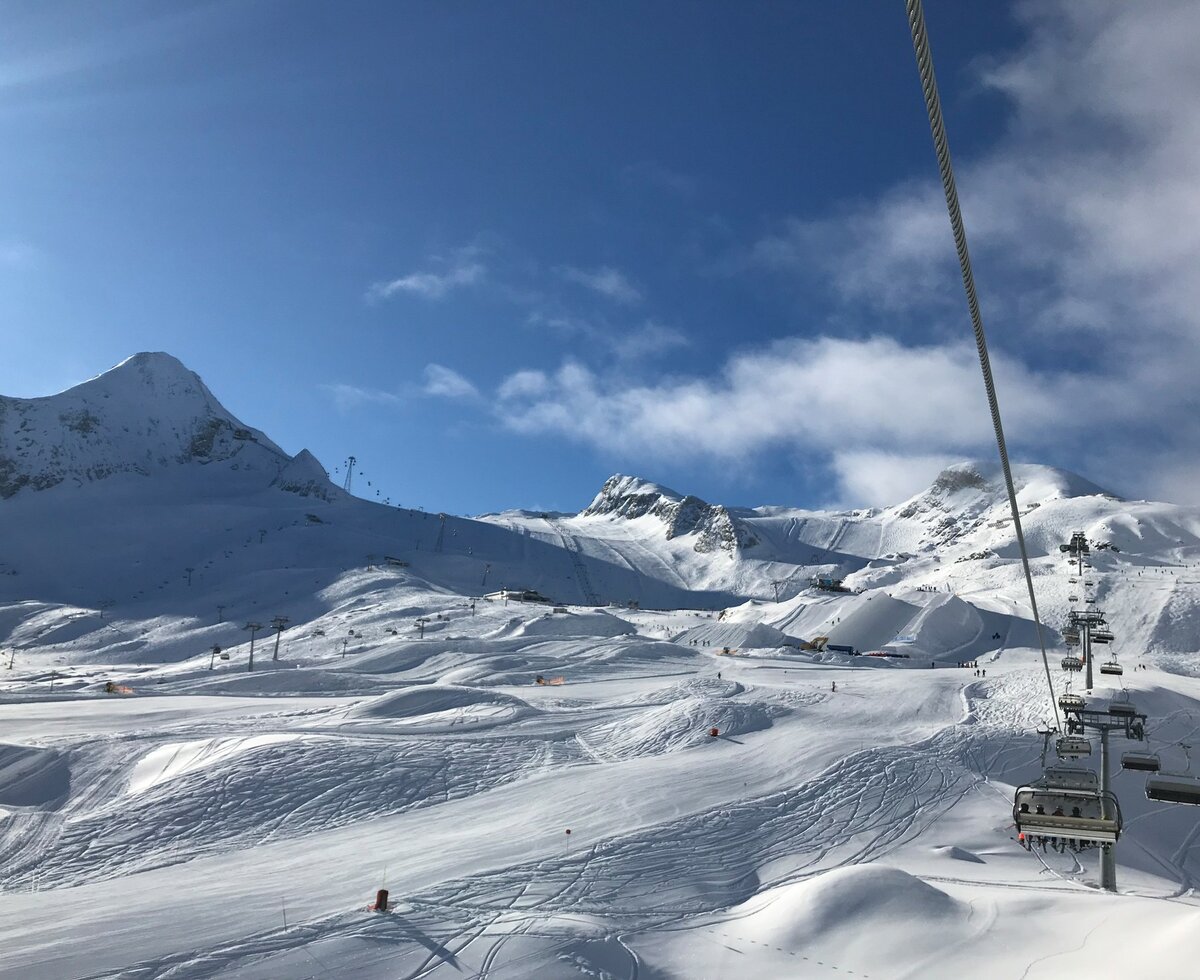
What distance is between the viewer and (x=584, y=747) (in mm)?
33781

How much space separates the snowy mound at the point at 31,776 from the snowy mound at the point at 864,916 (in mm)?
22940

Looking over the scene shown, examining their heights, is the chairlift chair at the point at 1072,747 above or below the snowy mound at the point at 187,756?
above

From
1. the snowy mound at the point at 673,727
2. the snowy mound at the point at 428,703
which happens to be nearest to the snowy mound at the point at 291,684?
the snowy mound at the point at 428,703

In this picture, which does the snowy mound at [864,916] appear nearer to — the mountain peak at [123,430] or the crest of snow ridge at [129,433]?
the crest of snow ridge at [129,433]

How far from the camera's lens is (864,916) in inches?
633

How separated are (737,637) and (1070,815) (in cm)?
5894

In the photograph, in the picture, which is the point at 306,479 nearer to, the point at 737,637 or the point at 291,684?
the point at 737,637

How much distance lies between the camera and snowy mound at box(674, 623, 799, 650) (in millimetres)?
72188

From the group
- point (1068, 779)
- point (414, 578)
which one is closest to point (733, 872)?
point (1068, 779)

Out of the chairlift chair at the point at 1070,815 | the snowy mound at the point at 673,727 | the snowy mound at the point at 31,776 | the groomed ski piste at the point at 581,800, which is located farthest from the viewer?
the snowy mound at the point at 673,727

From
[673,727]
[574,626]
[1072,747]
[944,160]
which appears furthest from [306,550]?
[944,160]

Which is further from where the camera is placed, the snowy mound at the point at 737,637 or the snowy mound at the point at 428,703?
the snowy mound at the point at 737,637

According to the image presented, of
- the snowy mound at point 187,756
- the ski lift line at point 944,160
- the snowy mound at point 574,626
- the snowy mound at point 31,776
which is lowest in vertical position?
the snowy mound at point 31,776

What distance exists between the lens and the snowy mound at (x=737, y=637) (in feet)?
237
